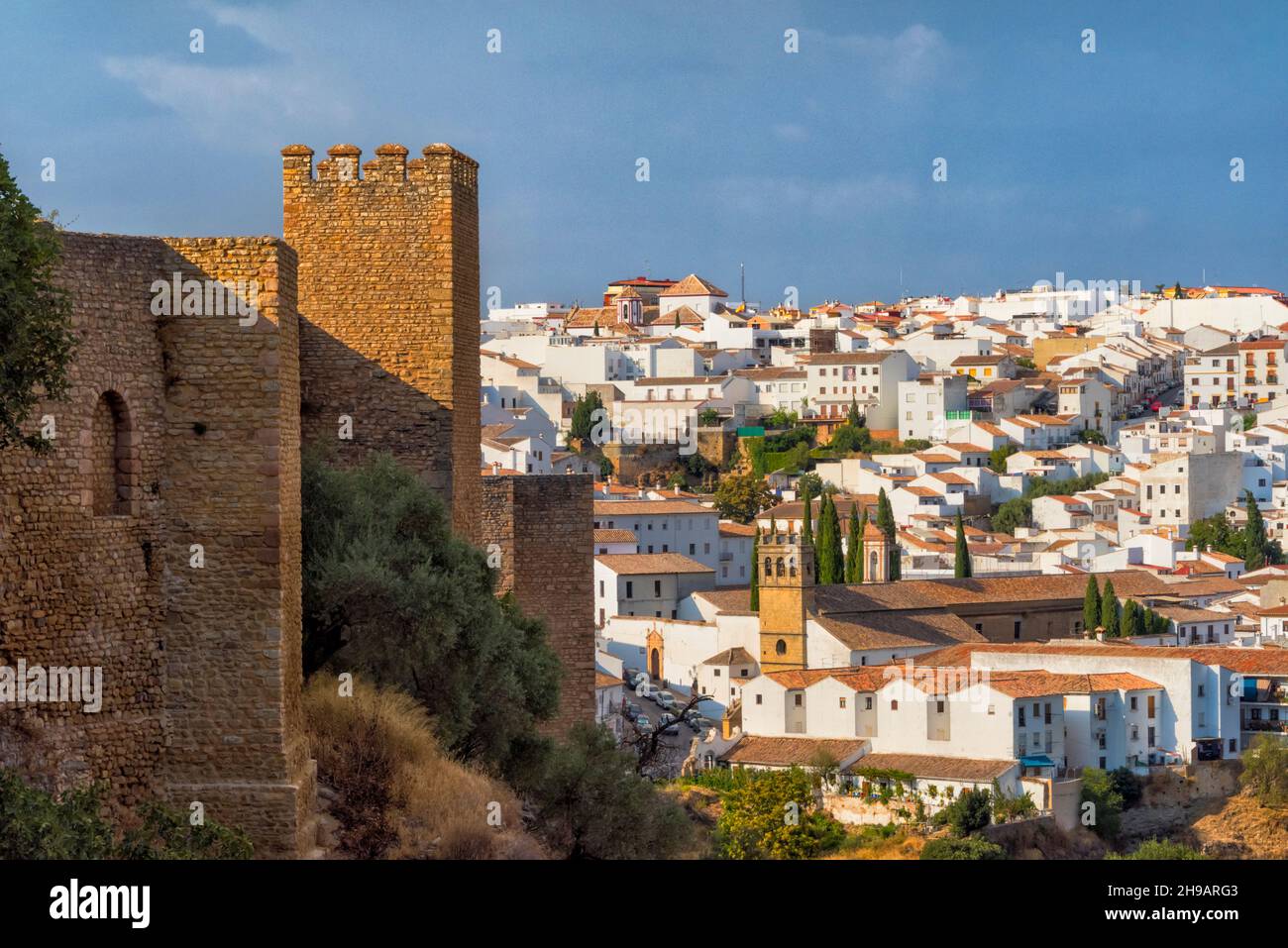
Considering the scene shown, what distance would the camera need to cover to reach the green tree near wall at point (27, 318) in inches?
342

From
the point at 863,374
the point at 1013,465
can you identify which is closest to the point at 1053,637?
the point at 1013,465

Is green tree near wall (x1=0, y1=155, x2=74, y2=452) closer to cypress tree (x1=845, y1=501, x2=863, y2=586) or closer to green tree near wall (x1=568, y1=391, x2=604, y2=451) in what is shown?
cypress tree (x1=845, y1=501, x2=863, y2=586)

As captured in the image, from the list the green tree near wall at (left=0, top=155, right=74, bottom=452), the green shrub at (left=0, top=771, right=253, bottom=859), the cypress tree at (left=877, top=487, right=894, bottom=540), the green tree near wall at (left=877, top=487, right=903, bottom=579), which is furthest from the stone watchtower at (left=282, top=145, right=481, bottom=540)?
the cypress tree at (left=877, top=487, right=894, bottom=540)

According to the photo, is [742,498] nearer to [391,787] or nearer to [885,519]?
[885,519]

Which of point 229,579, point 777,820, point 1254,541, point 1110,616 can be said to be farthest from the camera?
point 1254,541

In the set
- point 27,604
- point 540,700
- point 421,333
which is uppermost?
point 421,333

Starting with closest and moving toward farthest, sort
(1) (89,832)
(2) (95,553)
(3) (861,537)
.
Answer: (1) (89,832)
(2) (95,553)
(3) (861,537)

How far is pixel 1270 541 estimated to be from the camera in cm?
8169

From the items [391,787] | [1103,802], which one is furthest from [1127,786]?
[391,787]

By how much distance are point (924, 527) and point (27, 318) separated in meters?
74.1

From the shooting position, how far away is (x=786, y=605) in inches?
2381

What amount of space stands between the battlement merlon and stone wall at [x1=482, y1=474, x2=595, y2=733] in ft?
10.6
